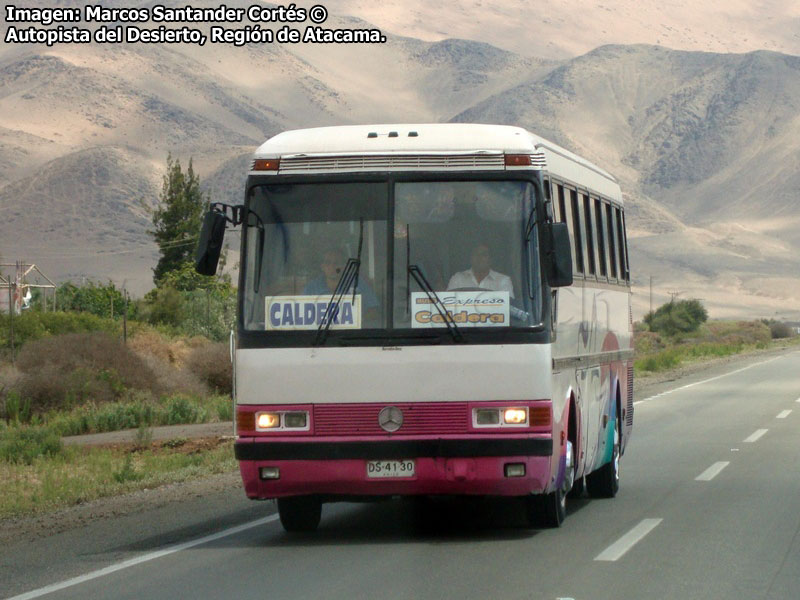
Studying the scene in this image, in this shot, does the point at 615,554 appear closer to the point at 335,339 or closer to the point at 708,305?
the point at 335,339

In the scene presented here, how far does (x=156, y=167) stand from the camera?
557 feet

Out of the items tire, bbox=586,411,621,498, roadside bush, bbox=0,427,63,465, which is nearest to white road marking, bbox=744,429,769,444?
tire, bbox=586,411,621,498

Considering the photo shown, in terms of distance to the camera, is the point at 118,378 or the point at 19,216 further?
the point at 19,216

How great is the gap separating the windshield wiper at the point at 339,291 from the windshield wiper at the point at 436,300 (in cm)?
41

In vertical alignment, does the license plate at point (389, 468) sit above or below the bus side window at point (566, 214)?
below

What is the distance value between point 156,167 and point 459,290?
6406 inches

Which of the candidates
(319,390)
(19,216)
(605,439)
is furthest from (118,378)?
(19,216)

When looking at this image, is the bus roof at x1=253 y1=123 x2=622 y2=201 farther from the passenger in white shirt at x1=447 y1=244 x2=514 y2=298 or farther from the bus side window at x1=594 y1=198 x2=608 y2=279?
the bus side window at x1=594 y1=198 x2=608 y2=279

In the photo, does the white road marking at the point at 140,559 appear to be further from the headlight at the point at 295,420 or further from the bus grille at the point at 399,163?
the bus grille at the point at 399,163

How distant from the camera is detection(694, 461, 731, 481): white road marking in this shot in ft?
51.0

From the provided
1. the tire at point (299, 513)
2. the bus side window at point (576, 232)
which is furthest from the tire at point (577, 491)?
the tire at point (299, 513)

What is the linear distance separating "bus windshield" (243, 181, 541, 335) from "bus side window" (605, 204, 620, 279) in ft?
13.5

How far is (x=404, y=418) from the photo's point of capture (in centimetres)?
1043

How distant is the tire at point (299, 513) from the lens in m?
11.5
